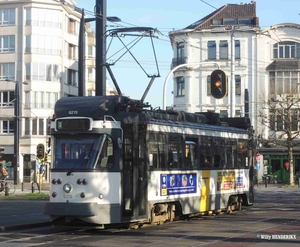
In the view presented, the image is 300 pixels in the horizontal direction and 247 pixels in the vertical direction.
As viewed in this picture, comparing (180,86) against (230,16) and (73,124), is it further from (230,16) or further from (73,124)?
(73,124)

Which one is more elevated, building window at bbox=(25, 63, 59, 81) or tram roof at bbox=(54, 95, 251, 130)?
building window at bbox=(25, 63, 59, 81)

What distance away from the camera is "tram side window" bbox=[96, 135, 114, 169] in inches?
676

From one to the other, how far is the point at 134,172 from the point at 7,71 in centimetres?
5764

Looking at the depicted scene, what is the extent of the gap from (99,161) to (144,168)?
154 centimetres

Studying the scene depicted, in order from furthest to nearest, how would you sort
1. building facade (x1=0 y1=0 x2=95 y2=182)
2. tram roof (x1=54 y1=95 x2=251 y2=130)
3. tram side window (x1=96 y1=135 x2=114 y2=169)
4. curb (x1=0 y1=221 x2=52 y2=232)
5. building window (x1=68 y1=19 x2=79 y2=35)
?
building window (x1=68 y1=19 x2=79 y2=35), building facade (x1=0 y1=0 x2=95 y2=182), curb (x1=0 y1=221 x2=52 y2=232), tram roof (x1=54 y1=95 x2=251 y2=130), tram side window (x1=96 y1=135 x2=114 y2=169)

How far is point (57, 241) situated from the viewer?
15.8m

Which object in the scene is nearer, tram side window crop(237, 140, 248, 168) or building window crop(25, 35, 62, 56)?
tram side window crop(237, 140, 248, 168)

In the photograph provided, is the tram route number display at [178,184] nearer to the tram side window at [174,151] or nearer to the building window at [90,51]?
the tram side window at [174,151]

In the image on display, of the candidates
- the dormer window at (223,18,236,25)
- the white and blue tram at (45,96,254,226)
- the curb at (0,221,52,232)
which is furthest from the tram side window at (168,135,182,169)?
the dormer window at (223,18,236,25)

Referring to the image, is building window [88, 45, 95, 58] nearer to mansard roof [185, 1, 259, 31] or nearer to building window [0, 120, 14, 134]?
mansard roof [185, 1, 259, 31]

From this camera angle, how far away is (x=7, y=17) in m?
73.4

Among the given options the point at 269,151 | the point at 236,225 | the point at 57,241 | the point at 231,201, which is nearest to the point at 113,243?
the point at 57,241

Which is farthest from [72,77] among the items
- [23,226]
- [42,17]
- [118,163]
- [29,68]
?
[118,163]

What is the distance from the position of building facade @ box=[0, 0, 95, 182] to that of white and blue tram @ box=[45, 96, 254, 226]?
52.8 m
